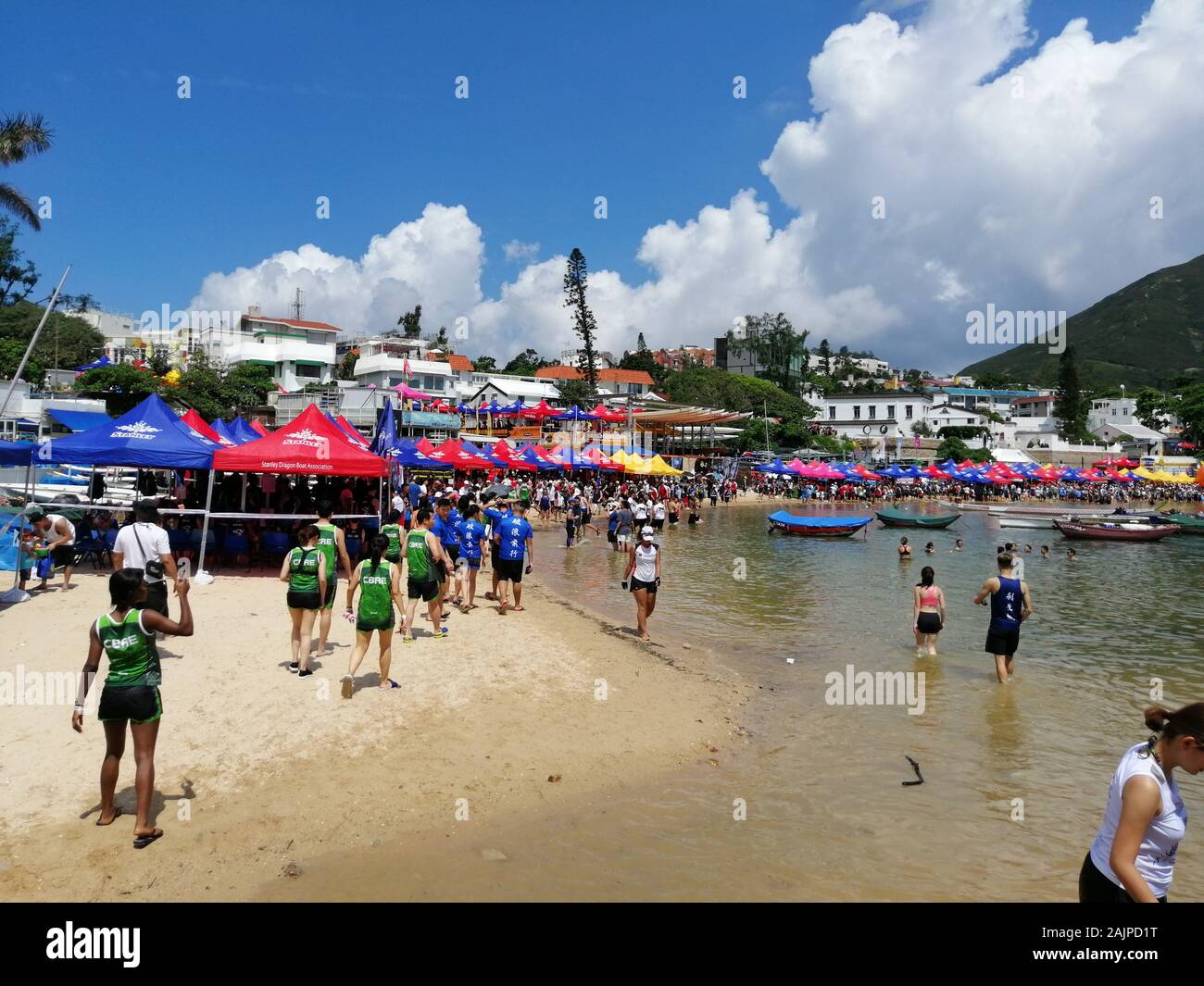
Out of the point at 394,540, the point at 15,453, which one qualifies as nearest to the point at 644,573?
the point at 394,540

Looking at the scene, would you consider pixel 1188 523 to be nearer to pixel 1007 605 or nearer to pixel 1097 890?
pixel 1007 605

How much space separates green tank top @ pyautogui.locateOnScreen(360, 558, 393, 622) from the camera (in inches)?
303

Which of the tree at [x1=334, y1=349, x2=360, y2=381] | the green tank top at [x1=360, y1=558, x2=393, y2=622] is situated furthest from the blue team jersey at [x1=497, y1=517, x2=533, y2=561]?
the tree at [x1=334, y1=349, x2=360, y2=381]

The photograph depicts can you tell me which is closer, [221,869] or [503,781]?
[221,869]

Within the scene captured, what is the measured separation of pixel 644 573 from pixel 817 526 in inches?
927

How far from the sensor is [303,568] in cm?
817

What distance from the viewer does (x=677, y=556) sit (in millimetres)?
24188

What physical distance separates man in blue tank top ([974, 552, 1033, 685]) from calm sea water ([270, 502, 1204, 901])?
2.14ft

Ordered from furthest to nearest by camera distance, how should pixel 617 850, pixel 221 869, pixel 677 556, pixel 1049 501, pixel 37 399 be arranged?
pixel 1049 501 → pixel 37 399 → pixel 677 556 → pixel 617 850 → pixel 221 869

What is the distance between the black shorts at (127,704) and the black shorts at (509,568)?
292 inches

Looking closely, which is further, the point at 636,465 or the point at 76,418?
the point at 636,465
